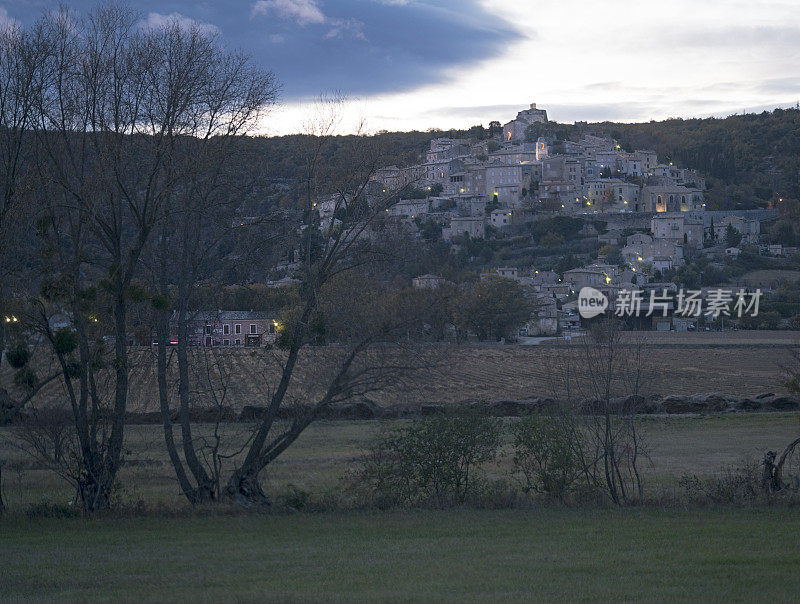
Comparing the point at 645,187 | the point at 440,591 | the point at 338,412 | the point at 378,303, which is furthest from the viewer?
the point at 645,187

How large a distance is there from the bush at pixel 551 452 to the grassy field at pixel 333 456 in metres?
1.09

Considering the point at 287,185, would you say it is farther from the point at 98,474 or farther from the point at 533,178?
the point at 533,178

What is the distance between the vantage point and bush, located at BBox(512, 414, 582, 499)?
13227mm

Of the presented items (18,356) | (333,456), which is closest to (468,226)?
(333,456)

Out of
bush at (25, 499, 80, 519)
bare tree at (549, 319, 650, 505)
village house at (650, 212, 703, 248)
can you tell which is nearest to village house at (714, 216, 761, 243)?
village house at (650, 212, 703, 248)

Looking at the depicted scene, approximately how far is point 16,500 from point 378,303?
23.9 ft

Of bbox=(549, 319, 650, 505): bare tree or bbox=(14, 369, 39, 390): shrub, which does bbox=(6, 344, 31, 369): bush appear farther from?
bbox=(549, 319, 650, 505): bare tree

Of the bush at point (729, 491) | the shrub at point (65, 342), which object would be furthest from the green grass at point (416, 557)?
the shrub at point (65, 342)

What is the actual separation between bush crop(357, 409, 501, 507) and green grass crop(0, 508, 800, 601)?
92cm

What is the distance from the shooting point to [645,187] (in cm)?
15675

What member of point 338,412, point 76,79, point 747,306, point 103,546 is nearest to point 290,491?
point 103,546

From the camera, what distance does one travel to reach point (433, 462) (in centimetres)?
1347

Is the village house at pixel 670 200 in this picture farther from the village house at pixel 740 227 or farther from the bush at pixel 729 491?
the bush at pixel 729 491

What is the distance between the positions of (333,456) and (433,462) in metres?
8.48
